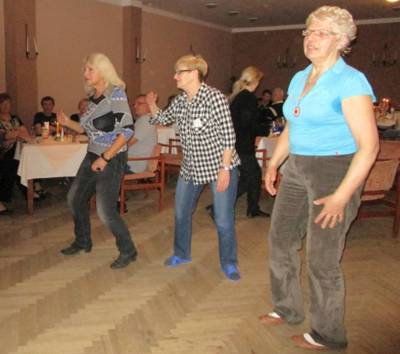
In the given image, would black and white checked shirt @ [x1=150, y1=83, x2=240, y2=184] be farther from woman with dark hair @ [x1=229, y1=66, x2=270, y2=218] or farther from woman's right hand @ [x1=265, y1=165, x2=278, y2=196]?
woman with dark hair @ [x1=229, y1=66, x2=270, y2=218]

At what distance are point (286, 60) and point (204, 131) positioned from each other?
907 cm

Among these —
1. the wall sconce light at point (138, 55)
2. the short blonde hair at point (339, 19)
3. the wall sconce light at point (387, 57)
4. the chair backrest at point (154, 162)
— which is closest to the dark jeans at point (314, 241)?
the short blonde hair at point (339, 19)

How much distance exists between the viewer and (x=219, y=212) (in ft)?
9.71

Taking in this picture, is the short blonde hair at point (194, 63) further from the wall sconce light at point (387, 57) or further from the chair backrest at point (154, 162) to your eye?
the wall sconce light at point (387, 57)

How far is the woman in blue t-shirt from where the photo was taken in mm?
1807

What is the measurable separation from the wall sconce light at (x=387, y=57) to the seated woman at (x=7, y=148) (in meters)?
8.16

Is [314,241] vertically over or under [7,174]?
over

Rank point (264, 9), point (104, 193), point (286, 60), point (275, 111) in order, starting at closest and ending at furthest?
1. point (104, 193)
2. point (275, 111)
3. point (264, 9)
4. point (286, 60)

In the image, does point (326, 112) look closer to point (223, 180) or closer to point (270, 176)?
point (270, 176)

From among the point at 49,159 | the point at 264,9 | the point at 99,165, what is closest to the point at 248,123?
the point at 99,165

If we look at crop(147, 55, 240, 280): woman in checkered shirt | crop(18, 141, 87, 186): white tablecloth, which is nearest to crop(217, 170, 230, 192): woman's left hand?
crop(147, 55, 240, 280): woman in checkered shirt

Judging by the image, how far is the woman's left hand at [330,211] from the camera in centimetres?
185

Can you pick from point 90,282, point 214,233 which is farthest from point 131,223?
point 90,282

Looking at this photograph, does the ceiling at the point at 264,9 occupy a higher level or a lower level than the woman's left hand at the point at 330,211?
higher
